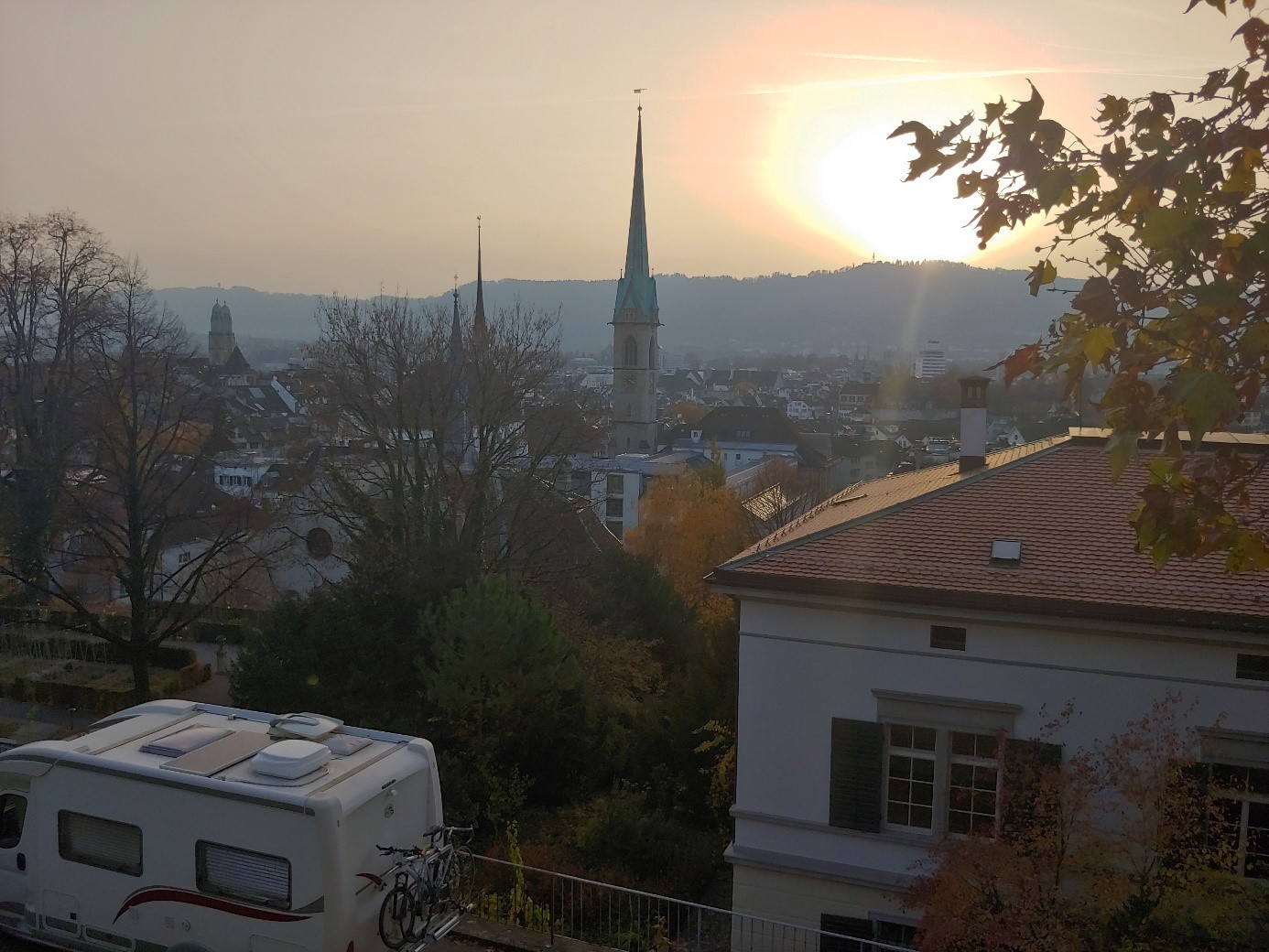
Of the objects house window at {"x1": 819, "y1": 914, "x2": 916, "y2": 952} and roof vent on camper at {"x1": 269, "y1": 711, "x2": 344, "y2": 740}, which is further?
house window at {"x1": 819, "y1": 914, "x2": 916, "y2": 952}

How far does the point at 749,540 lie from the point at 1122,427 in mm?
37722

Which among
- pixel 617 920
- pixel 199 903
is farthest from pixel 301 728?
pixel 617 920

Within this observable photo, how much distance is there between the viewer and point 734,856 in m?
12.8

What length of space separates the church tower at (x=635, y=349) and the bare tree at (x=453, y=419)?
190 ft

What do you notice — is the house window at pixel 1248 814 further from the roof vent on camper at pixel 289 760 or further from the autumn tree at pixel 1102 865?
the roof vent on camper at pixel 289 760

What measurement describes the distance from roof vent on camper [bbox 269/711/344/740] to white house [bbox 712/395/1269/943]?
198 inches

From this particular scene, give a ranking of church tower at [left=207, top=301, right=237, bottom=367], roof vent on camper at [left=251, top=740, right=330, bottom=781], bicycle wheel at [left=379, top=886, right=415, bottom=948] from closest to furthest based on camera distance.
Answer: roof vent on camper at [left=251, top=740, right=330, bottom=781]
bicycle wheel at [left=379, top=886, right=415, bottom=948]
church tower at [left=207, top=301, right=237, bottom=367]

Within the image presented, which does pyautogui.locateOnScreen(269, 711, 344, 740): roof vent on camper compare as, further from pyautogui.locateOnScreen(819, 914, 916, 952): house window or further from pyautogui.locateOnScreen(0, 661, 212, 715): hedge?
pyautogui.locateOnScreen(0, 661, 212, 715): hedge

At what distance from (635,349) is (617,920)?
7944 centimetres

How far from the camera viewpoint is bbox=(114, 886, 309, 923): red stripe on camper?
8.32 meters

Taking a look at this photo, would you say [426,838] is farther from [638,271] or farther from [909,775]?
[638,271]

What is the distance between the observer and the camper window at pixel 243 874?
8297 millimetres

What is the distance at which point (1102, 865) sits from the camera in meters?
9.83

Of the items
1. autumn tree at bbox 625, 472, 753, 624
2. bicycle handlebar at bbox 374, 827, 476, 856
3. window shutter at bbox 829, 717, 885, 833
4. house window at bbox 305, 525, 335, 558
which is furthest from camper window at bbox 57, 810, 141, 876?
autumn tree at bbox 625, 472, 753, 624
